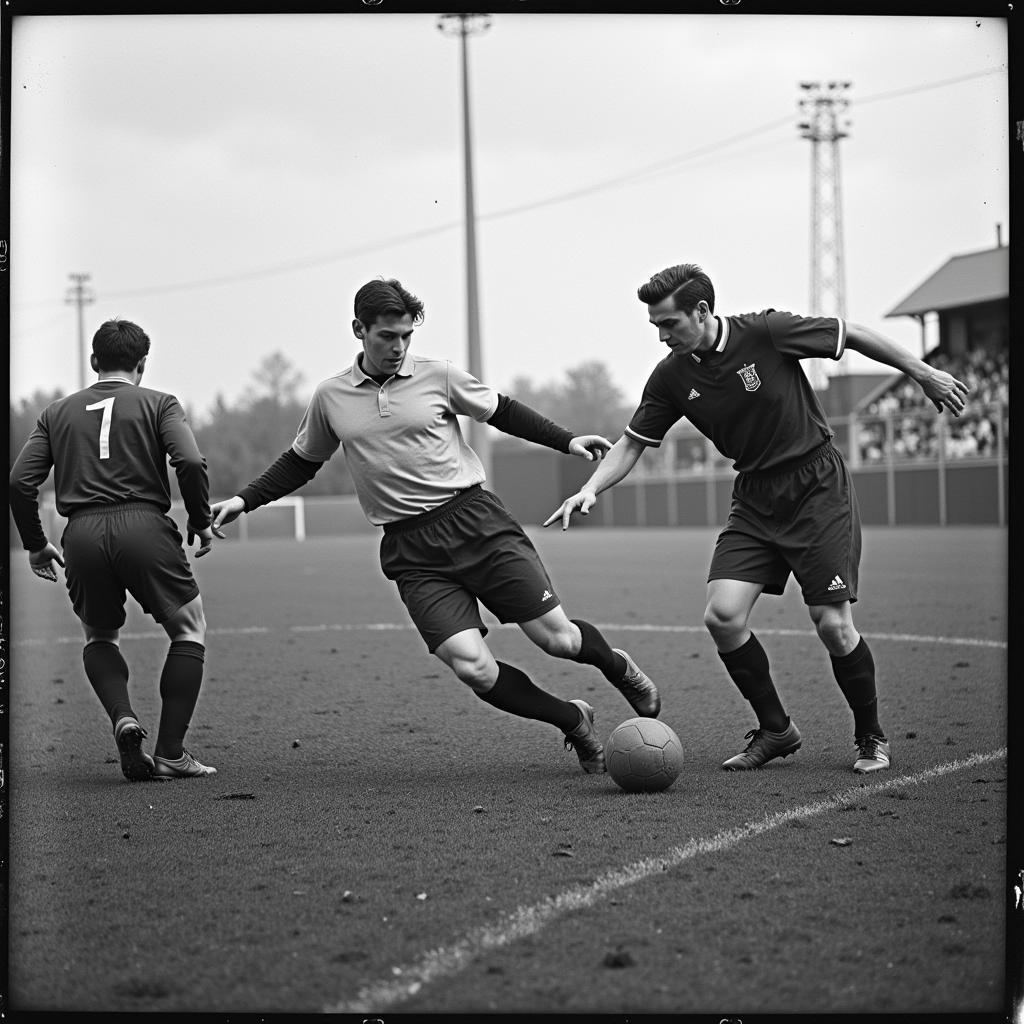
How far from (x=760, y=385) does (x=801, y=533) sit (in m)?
0.61

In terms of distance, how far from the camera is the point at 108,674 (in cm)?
584

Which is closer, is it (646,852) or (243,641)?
(646,852)

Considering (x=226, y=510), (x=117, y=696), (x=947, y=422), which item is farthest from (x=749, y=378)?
(x=947, y=422)

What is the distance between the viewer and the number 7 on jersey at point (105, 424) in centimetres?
556

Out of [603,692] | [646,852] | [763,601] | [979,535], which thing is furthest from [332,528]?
[646,852]

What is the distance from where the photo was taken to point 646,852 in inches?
167

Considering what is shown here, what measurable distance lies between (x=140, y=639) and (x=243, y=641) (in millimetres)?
1170

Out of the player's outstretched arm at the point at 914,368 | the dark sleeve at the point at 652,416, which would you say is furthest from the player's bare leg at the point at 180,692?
the player's outstretched arm at the point at 914,368

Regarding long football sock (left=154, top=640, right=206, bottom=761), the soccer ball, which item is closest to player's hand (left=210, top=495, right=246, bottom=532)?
long football sock (left=154, top=640, right=206, bottom=761)

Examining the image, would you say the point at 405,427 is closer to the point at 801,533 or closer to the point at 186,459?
the point at 186,459

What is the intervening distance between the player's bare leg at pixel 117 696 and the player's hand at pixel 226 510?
0.73 meters

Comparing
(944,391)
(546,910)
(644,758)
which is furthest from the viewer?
(644,758)

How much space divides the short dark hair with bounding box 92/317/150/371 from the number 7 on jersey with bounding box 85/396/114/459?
0.58ft
